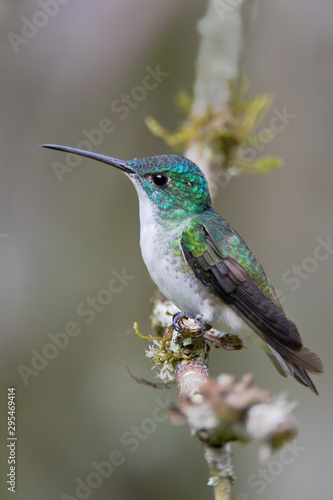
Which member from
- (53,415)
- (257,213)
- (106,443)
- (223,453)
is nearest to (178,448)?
(106,443)

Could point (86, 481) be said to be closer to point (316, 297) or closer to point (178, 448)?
point (178, 448)

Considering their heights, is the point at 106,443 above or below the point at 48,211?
below
